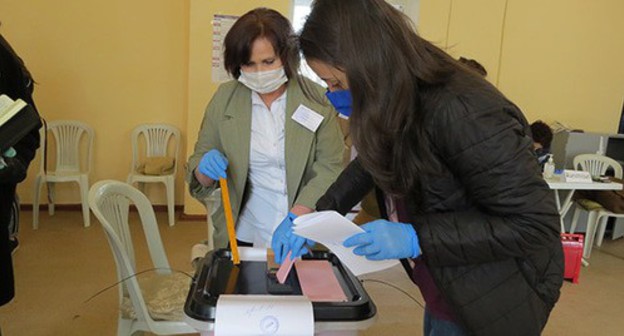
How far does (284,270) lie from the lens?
3.00 ft

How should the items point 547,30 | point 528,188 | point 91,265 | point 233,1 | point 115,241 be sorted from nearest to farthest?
point 528,188
point 115,241
point 91,265
point 233,1
point 547,30

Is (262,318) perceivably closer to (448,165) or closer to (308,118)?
(448,165)

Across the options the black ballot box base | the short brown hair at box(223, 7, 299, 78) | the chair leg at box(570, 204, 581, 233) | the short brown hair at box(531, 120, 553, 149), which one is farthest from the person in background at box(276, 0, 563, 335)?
the chair leg at box(570, 204, 581, 233)

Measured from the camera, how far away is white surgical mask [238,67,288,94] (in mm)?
1292

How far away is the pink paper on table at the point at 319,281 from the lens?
2.80ft

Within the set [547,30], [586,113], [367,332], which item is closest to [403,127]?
[367,332]

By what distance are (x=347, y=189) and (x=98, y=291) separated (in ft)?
6.17

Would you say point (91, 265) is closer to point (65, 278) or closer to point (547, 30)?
point (65, 278)

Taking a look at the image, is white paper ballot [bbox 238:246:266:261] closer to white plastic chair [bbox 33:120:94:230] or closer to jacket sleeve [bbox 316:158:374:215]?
jacket sleeve [bbox 316:158:374:215]

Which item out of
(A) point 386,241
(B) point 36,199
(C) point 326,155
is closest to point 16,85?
(C) point 326,155

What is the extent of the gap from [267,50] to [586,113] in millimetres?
4192

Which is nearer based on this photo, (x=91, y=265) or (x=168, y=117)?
(x=91, y=265)

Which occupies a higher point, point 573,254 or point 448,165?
point 448,165

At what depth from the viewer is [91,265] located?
2.74 m
